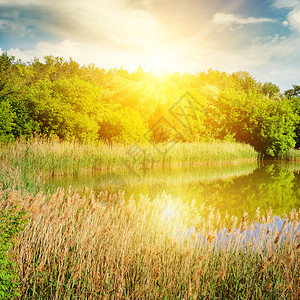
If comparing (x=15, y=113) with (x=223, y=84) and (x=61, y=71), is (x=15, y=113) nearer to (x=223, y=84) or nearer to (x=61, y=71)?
(x=61, y=71)

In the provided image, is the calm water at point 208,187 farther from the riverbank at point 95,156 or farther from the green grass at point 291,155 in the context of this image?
the green grass at point 291,155

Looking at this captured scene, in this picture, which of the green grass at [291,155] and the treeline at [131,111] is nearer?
the treeline at [131,111]

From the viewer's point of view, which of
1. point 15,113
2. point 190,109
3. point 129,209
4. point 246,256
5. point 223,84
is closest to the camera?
point 246,256

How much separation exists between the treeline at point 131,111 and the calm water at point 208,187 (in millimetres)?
4396

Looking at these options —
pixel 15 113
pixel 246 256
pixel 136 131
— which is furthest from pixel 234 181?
pixel 15 113

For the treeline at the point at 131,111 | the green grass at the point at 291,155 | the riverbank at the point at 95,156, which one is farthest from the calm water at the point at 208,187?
the green grass at the point at 291,155

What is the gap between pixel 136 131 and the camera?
59.1ft

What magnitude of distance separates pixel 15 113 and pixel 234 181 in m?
11.1

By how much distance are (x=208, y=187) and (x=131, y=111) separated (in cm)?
953

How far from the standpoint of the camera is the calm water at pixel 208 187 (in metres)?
8.16

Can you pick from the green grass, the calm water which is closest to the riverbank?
the calm water

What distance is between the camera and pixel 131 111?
18578mm

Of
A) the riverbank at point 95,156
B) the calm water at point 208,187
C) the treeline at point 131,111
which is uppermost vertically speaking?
the treeline at point 131,111

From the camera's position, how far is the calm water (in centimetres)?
816
